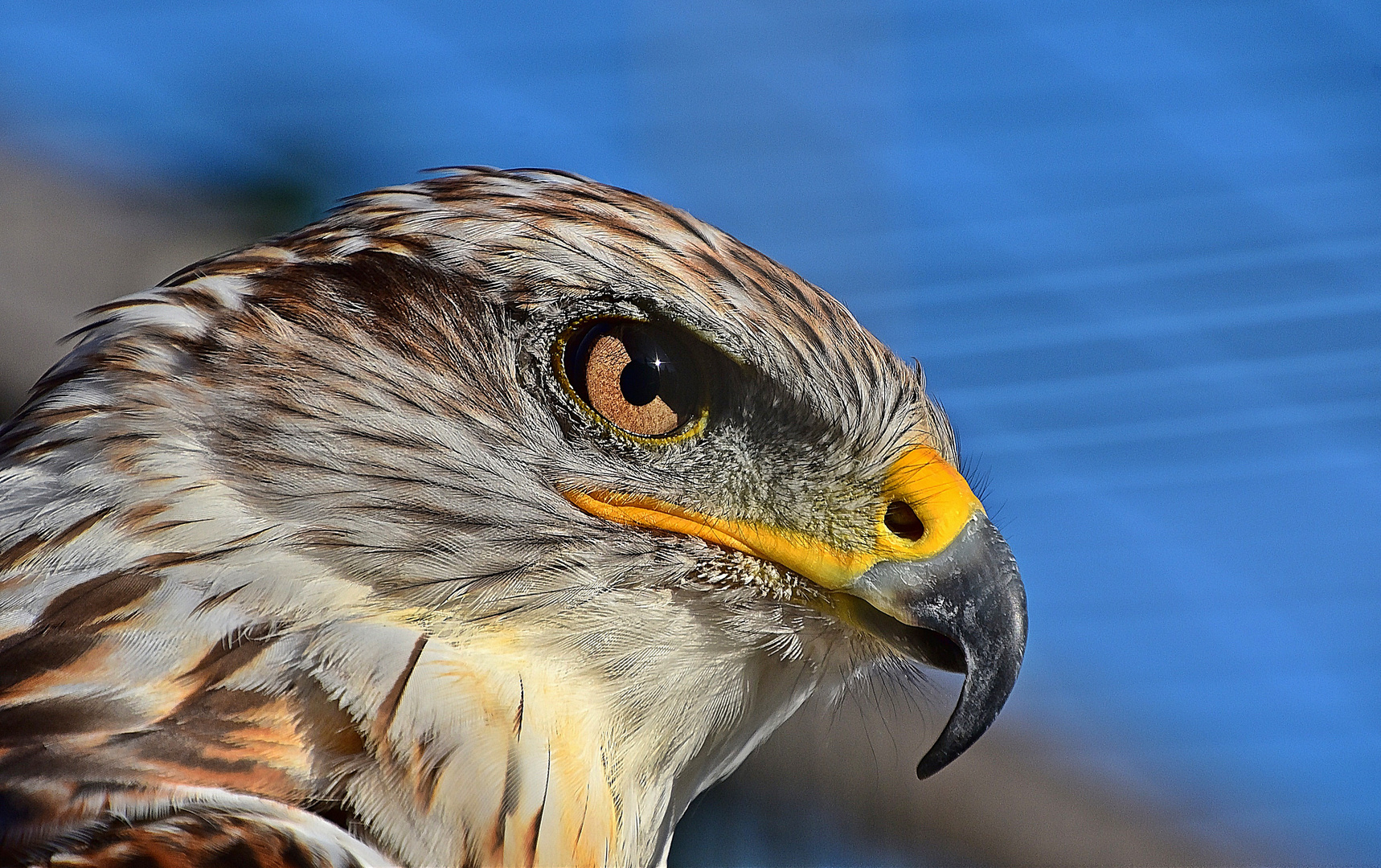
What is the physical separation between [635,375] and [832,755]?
0.75 m

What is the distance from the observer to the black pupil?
133 centimetres

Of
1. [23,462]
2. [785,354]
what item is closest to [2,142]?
[23,462]

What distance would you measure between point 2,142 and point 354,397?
736 millimetres

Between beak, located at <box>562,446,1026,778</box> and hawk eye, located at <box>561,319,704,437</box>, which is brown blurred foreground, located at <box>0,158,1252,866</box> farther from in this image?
hawk eye, located at <box>561,319,704,437</box>

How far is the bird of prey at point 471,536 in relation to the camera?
3.81ft

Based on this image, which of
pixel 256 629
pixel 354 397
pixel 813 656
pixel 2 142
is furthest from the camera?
pixel 2 142

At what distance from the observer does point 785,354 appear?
1.35 m

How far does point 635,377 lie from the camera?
1.33 meters

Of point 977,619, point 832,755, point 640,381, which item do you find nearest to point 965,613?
point 977,619

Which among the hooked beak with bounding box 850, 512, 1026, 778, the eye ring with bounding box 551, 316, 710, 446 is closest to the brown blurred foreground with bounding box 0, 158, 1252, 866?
the hooked beak with bounding box 850, 512, 1026, 778

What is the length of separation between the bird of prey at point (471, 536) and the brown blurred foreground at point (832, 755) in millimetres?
326

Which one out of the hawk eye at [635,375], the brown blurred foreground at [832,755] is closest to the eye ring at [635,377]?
the hawk eye at [635,375]

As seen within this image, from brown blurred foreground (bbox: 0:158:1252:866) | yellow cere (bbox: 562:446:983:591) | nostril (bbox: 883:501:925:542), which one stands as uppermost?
nostril (bbox: 883:501:925:542)

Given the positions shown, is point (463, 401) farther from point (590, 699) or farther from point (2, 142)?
point (2, 142)
